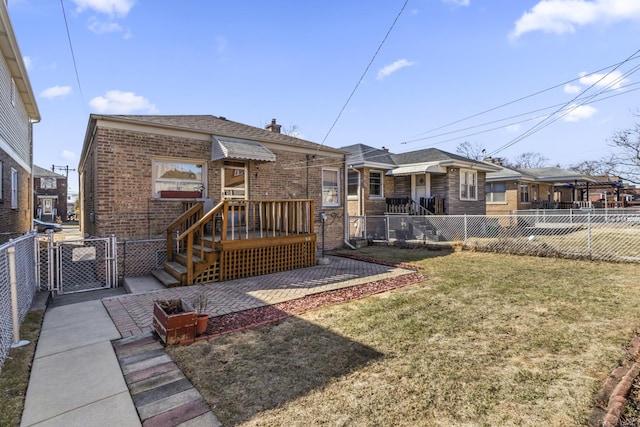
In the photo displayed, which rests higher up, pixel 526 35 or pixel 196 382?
pixel 526 35

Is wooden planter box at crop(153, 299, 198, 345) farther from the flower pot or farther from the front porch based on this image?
the front porch

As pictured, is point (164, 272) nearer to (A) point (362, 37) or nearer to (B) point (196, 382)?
(B) point (196, 382)

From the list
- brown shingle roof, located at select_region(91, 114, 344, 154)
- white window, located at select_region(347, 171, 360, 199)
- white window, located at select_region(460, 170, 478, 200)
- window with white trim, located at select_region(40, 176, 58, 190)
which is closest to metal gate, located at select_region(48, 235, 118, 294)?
brown shingle roof, located at select_region(91, 114, 344, 154)

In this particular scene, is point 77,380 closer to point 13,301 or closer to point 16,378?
point 16,378

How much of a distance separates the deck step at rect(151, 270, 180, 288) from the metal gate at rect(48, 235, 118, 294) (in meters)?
0.80

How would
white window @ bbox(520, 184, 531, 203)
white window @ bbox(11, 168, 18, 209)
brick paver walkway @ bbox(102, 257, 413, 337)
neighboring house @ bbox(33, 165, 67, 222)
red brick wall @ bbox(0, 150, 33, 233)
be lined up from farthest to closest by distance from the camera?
1. neighboring house @ bbox(33, 165, 67, 222)
2. white window @ bbox(520, 184, 531, 203)
3. white window @ bbox(11, 168, 18, 209)
4. red brick wall @ bbox(0, 150, 33, 233)
5. brick paver walkway @ bbox(102, 257, 413, 337)

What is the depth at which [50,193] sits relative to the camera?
3894 cm

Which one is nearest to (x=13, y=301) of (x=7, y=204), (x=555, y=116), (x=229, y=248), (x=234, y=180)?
(x=229, y=248)

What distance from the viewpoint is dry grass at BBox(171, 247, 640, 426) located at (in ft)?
8.27

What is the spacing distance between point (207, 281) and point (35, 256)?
10.6 feet

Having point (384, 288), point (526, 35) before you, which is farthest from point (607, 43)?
point (384, 288)

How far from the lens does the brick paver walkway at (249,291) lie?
4824mm

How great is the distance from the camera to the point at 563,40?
10.3 m

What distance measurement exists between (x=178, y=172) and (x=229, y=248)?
2.78m
